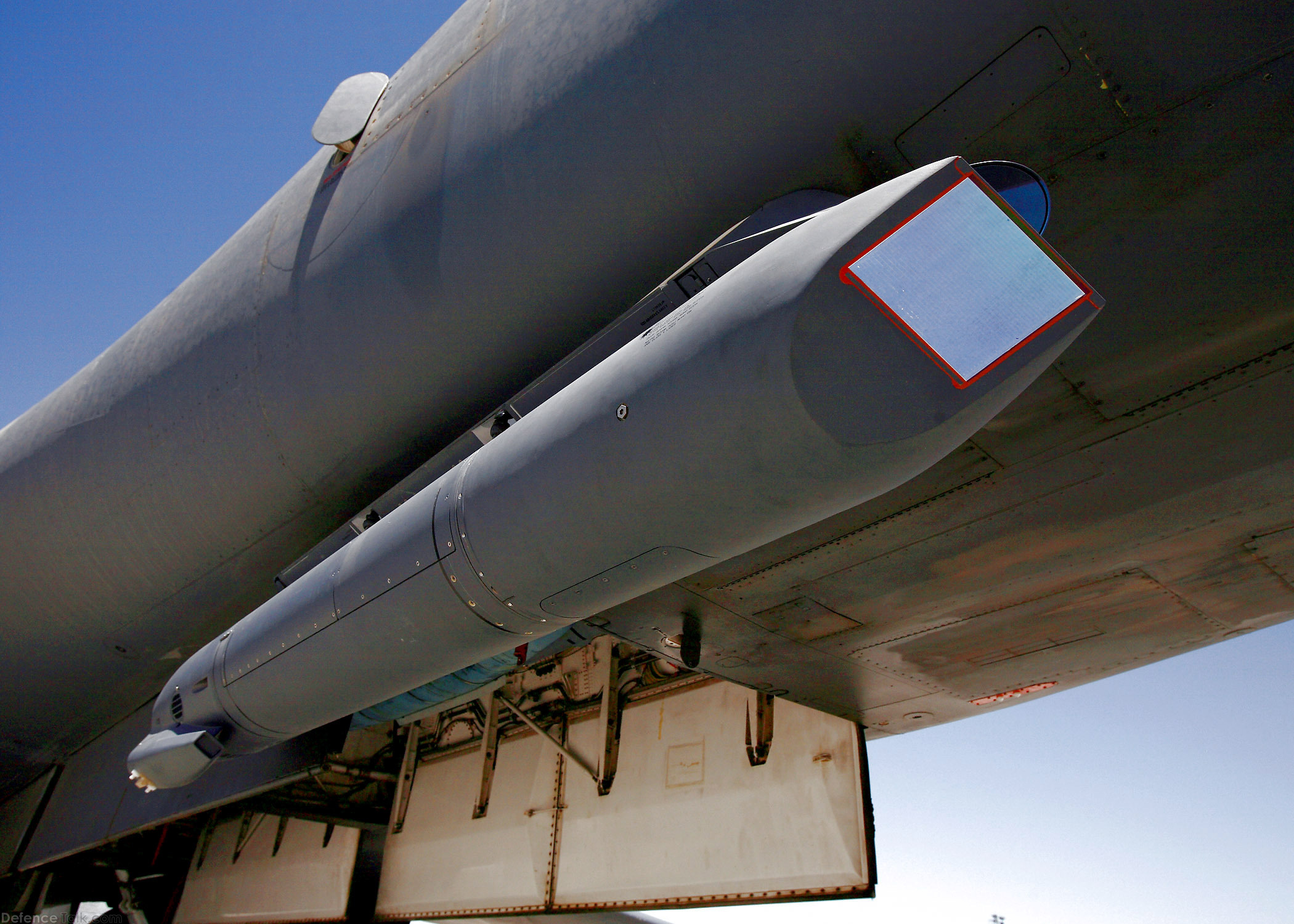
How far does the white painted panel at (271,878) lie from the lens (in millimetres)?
9259

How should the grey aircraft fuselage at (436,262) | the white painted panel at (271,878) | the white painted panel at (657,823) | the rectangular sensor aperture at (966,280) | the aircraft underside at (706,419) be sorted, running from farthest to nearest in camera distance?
the white painted panel at (271,878) < the white painted panel at (657,823) < the grey aircraft fuselage at (436,262) < the aircraft underside at (706,419) < the rectangular sensor aperture at (966,280)

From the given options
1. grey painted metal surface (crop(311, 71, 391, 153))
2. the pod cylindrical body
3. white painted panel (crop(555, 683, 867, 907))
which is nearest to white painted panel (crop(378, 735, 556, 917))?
white painted panel (crop(555, 683, 867, 907))

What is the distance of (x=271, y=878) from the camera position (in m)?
10.2

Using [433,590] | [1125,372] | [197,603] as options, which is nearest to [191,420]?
[197,603]

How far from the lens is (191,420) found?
4605mm

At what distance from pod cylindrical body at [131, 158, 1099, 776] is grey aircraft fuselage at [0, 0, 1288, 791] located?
786 millimetres

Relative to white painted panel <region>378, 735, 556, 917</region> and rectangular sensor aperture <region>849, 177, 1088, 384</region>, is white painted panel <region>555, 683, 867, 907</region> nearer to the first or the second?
white painted panel <region>378, 735, 556, 917</region>

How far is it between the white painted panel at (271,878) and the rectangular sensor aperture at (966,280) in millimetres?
9648

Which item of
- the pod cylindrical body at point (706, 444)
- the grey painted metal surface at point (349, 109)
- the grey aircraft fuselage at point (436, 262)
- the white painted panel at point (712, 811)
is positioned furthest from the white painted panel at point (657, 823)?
the grey painted metal surface at point (349, 109)

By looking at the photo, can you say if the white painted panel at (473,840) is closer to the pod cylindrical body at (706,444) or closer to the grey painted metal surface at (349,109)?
the pod cylindrical body at (706,444)

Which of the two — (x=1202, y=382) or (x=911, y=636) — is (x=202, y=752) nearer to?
(x=911, y=636)

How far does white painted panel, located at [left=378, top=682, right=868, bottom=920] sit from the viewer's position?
5.61 meters

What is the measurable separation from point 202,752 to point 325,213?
278 cm

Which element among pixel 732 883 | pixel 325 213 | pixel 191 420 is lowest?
pixel 732 883
